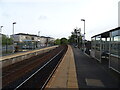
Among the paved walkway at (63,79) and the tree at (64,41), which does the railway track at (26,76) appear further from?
the tree at (64,41)

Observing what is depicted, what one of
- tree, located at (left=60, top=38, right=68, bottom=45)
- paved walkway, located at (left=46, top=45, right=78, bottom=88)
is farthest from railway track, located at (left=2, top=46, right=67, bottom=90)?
tree, located at (left=60, top=38, right=68, bottom=45)

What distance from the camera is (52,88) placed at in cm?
889

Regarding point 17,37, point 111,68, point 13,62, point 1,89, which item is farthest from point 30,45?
point 17,37

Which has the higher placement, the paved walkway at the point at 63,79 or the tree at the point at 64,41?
the tree at the point at 64,41

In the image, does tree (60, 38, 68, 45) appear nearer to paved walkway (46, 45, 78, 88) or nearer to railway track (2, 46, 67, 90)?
railway track (2, 46, 67, 90)

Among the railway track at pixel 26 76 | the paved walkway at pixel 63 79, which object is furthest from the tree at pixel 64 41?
the paved walkway at pixel 63 79

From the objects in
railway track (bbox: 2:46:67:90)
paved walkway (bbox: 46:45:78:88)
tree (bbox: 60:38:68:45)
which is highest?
tree (bbox: 60:38:68:45)

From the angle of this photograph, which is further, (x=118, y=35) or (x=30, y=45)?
(x=30, y=45)

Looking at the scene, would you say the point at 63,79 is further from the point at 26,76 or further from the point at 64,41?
the point at 64,41

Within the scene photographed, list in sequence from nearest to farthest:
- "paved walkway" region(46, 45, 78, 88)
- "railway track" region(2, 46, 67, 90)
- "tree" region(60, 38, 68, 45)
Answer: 1. "paved walkway" region(46, 45, 78, 88)
2. "railway track" region(2, 46, 67, 90)
3. "tree" region(60, 38, 68, 45)

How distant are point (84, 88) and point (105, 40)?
1622 cm

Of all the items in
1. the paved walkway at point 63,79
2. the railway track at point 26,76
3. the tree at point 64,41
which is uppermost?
the tree at point 64,41

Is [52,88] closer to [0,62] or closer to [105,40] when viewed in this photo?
[0,62]

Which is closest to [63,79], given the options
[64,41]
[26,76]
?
[26,76]
